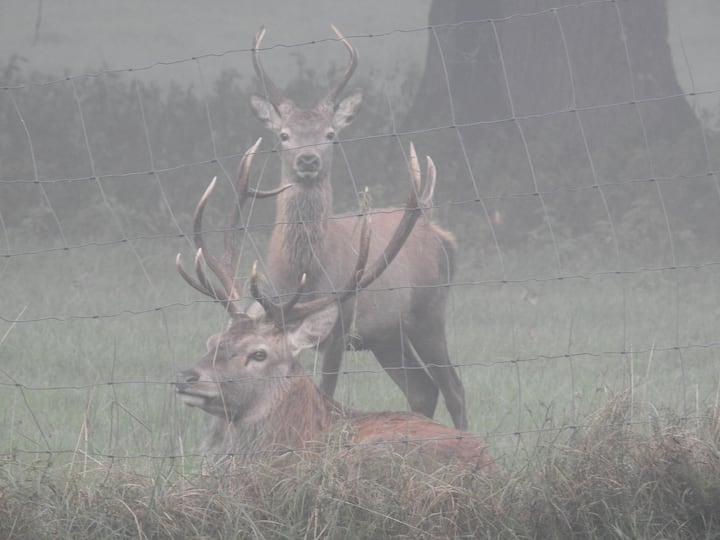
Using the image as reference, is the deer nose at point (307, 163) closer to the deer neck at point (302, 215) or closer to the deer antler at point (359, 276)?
the deer neck at point (302, 215)

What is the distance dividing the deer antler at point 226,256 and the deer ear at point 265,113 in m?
2.01

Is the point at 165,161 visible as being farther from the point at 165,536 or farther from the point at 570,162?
the point at 165,536

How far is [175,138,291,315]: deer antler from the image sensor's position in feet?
17.4

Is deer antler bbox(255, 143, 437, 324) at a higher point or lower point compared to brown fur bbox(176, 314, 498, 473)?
higher

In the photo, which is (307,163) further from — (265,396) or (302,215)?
(265,396)

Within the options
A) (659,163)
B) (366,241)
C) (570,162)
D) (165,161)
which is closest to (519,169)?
(570,162)

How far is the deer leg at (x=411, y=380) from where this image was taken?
7047 mm

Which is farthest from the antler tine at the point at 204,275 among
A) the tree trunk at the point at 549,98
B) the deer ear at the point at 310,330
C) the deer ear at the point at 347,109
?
the tree trunk at the point at 549,98

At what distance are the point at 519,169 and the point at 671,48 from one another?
2.71m

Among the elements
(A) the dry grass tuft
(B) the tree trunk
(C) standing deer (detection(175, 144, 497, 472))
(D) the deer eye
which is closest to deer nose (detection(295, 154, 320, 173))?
(C) standing deer (detection(175, 144, 497, 472))

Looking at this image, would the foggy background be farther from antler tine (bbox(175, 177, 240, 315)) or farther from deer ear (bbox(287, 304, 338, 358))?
deer ear (bbox(287, 304, 338, 358))

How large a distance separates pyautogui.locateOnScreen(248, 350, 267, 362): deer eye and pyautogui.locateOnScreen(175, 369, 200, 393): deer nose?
1.00 feet

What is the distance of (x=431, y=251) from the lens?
7.64 metres

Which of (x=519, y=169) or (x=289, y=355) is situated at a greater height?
(x=519, y=169)
